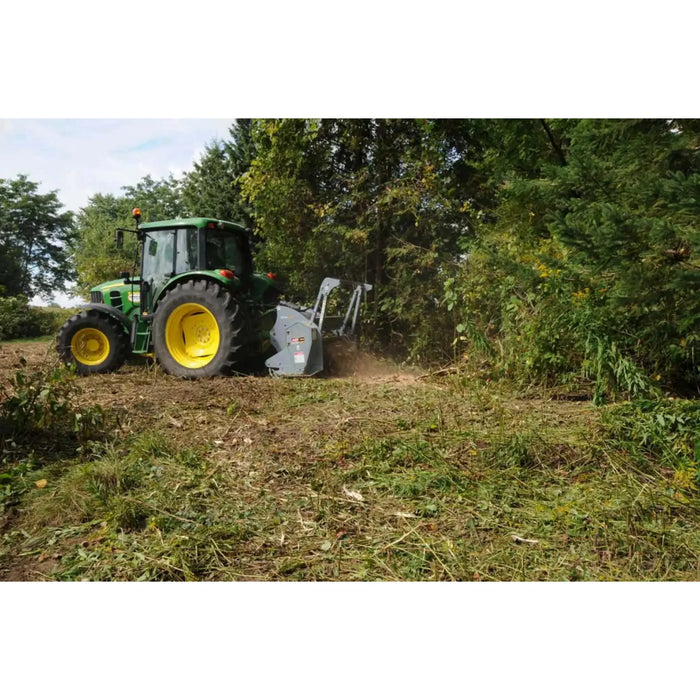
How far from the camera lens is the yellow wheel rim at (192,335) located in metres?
5.27

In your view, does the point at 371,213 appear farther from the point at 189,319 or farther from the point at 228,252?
the point at 189,319

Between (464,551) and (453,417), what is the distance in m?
1.38

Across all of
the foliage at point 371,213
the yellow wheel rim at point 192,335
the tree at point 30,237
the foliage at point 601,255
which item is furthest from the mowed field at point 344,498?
the foliage at point 371,213

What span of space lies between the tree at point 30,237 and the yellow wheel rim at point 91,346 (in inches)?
69.9

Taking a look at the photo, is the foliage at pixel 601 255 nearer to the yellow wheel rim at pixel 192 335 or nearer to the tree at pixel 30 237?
the yellow wheel rim at pixel 192 335

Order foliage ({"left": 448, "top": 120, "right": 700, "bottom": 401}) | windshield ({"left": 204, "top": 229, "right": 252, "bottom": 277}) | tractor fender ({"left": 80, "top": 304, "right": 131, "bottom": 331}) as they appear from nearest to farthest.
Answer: foliage ({"left": 448, "top": 120, "right": 700, "bottom": 401}), tractor fender ({"left": 80, "top": 304, "right": 131, "bottom": 331}), windshield ({"left": 204, "top": 229, "right": 252, "bottom": 277})

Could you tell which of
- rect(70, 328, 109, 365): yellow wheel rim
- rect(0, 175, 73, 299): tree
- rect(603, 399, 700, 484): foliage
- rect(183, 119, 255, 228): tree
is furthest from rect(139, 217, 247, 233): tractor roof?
rect(603, 399, 700, 484): foliage

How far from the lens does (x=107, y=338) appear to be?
206 inches

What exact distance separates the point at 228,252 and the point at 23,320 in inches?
98.1

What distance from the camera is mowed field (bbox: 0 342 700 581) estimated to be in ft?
6.89

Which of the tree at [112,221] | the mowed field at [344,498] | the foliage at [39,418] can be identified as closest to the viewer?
the mowed field at [344,498]

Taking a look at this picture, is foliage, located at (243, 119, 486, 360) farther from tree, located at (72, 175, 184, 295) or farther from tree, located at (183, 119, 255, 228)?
tree, located at (72, 175, 184, 295)

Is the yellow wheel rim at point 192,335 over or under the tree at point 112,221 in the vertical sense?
under

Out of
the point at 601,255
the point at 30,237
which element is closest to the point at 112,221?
the point at 30,237
